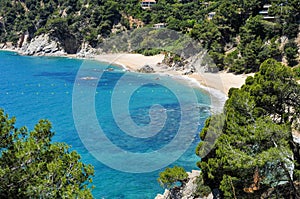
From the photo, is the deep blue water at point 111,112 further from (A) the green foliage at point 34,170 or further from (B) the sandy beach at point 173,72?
(A) the green foliage at point 34,170

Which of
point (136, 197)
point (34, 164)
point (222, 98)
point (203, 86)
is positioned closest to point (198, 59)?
point (203, 86)

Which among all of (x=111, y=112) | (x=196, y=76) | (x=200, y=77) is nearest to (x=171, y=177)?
(x=111, y=112)

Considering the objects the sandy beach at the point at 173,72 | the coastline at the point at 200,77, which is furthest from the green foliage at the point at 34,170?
the sandy beach at the point at 173,72

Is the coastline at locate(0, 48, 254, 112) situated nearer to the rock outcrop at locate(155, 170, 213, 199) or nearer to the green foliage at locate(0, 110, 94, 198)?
the rock outcrop at locate(155, 170, 213, 199)

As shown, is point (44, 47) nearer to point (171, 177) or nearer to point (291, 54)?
point (291, 54)

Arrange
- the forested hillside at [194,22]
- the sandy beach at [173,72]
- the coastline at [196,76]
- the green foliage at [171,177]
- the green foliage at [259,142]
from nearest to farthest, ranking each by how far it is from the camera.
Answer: the green foliage at [259,142], the green foliage at [171,177], the coastline at [196,76], the sandy beach at [173,72], the forested hillside at [194,22]

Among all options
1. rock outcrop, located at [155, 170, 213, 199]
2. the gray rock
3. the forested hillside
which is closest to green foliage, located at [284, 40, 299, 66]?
the forested hillside
